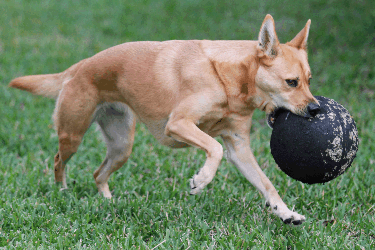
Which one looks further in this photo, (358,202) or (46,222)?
(358,202)

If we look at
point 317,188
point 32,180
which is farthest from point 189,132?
point 32,180

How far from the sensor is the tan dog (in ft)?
11.4

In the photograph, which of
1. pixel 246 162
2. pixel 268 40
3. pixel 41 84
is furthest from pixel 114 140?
pixel 268 40

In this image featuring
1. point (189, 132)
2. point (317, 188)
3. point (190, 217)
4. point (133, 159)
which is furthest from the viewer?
point (133, 159)

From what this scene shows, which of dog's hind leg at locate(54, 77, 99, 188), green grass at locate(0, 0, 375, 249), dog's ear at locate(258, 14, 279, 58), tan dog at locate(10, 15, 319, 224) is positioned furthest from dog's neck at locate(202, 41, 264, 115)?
dog's hind leg at locate(54, 77, 99, 188)

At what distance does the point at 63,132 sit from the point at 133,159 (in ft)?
4.83

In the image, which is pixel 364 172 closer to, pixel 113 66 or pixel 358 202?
pixel 358 202

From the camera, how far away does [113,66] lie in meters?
4.24

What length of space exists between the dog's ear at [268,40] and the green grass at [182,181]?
5.06 ft

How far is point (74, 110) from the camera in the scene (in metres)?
4.34

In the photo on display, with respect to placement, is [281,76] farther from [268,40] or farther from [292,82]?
[268,40]

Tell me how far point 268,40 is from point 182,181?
7.22ft

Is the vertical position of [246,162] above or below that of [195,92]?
below

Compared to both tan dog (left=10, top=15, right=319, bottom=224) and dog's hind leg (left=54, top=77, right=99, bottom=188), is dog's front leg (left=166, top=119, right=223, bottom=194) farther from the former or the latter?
dog's hind leg (left=54, top=77, right=99, bottom=188)
